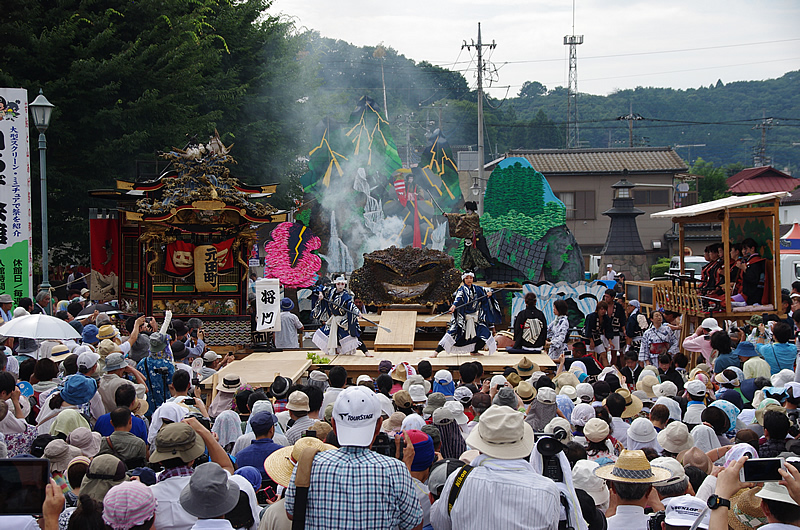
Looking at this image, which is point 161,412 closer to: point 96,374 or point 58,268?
point 96,374

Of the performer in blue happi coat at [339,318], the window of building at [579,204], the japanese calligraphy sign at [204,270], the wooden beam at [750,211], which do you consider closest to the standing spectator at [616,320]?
the wooden beam at [750,211]

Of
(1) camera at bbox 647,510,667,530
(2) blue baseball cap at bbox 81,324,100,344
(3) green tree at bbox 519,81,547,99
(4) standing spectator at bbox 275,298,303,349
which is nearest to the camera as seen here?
(1) camera at bbox 647,510,667,530

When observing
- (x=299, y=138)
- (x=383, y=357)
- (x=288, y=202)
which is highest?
(x=299, y=138)

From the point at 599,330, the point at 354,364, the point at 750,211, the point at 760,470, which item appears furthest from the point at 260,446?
the point at 750,211

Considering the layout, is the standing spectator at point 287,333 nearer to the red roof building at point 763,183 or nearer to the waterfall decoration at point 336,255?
the waterfall decoration at point 336,255

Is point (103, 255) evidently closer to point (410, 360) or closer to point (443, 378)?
point (410, 360)

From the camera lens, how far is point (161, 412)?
5.51 metres

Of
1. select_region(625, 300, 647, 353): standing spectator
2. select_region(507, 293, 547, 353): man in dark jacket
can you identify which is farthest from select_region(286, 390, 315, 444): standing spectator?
select_region(625, 300, 647, 353): standing spectator

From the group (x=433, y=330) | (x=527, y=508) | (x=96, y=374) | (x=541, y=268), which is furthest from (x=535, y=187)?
(x=527, y=508)

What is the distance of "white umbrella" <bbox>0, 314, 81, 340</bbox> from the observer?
8258 mm

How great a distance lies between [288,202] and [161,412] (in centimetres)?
2347

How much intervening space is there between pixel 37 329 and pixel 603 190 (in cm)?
3093

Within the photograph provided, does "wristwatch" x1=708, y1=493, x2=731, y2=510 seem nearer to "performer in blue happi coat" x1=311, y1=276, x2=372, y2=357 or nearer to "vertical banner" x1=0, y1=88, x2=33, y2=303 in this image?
"performer in blue happi coat" x1=311, y1=276, x2=372, y2=357

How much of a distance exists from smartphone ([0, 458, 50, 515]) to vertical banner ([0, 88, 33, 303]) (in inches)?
396
